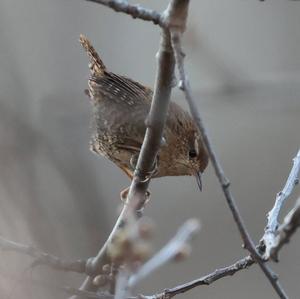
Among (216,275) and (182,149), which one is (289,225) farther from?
(182,149)

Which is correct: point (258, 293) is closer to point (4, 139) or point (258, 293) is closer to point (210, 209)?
point (210, 209)

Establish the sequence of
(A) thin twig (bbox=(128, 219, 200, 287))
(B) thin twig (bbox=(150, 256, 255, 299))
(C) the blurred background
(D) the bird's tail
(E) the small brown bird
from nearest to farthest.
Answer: (A) thin twig (bbox=(128, 219, 200, 287)) < (B) thin twig (bbox=(150, 256, 255, 299)) < (C) the blurred background < (E) the small brown bird < (D) the bird's tail

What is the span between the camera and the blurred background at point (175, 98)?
3965mm

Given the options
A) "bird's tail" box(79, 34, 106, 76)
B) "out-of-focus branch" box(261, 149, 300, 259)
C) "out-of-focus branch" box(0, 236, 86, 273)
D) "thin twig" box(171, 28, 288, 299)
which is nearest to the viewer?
"thin twig" box(171, 28, 288, 299)

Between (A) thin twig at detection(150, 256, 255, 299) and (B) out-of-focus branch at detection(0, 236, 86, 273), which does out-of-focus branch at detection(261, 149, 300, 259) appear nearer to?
(A) thin twig at detection(150, 256, 255, 299)

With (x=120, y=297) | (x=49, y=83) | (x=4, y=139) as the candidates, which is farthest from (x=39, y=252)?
(x=49, y=83)

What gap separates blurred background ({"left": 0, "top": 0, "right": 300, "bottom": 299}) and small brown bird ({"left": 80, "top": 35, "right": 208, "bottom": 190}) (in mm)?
209

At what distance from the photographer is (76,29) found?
25.6ft

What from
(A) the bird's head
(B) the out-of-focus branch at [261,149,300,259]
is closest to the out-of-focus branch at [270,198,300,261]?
(B) the out-of-focus branch at [261,149,300,259]

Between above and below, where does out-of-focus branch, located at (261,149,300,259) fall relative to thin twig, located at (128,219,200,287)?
below

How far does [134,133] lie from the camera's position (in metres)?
4.89

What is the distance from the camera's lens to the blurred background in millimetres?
3965

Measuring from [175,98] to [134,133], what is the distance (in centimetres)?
132

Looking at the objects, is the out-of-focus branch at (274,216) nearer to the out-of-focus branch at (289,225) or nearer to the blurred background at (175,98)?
the out-of-focus branch at (289,225)
